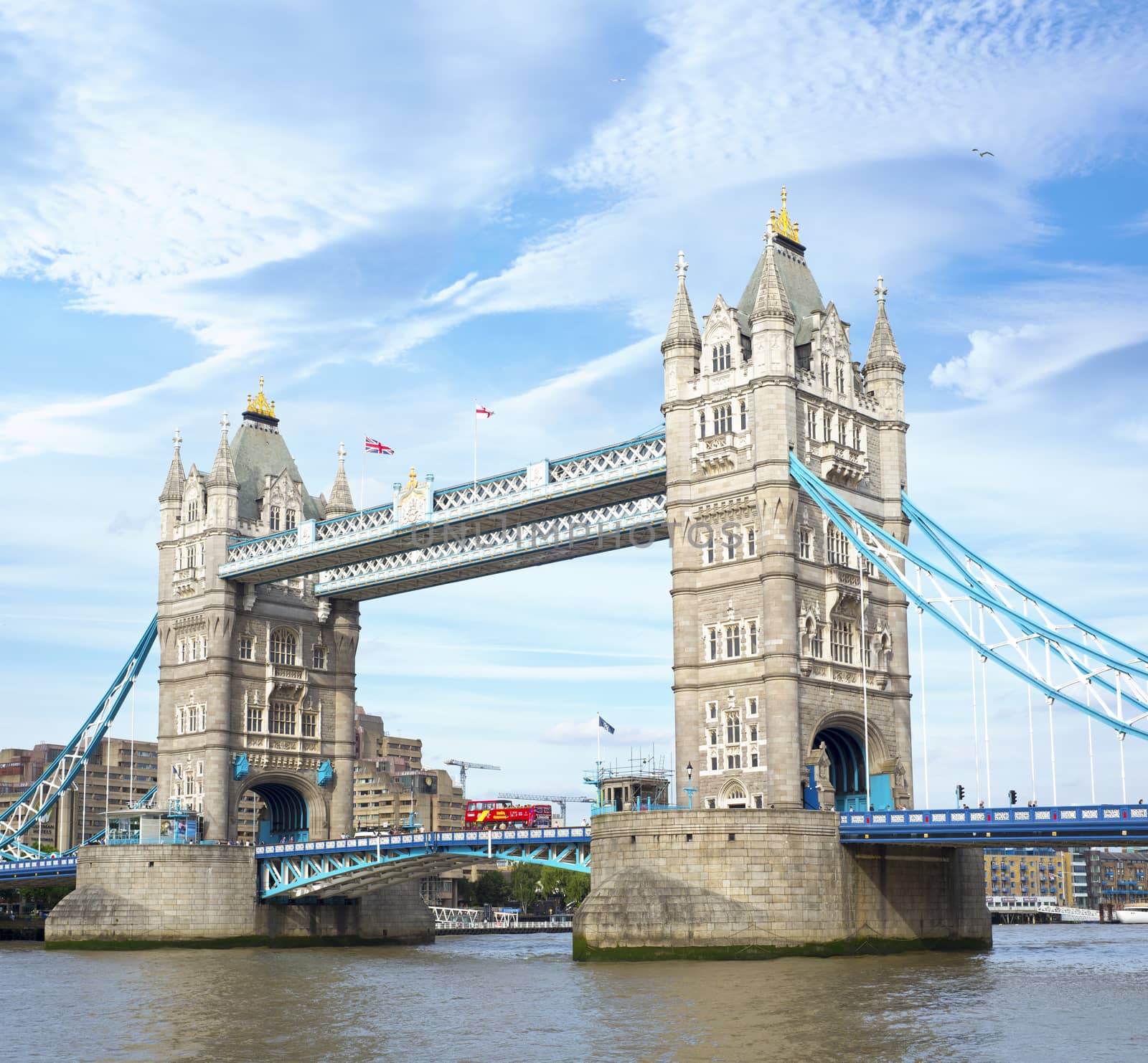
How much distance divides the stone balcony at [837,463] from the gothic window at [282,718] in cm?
4179

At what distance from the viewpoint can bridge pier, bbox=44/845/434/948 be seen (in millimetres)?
87188

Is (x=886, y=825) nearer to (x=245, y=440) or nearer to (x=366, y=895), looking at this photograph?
(x=366, y=895)

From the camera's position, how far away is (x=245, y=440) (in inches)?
4065

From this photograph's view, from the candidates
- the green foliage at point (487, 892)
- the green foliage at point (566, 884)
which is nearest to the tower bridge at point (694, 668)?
the green foliage at point (566, 884)

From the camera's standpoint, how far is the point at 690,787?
229ft

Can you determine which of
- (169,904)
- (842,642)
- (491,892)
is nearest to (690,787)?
(842,642)

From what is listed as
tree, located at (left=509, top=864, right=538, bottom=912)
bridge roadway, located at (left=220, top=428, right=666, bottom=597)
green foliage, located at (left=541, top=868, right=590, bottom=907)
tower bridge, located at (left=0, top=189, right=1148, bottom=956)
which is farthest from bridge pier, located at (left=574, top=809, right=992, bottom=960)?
tree, located at (left=509, top=864, right=538, bottom=912)

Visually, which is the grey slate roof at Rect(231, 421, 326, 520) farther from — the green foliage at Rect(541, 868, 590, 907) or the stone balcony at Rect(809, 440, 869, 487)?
Answer: the green foliage at Rect(541, 868, 590, 907)

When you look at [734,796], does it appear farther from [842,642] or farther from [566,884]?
[566,884]

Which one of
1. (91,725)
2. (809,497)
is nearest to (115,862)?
(91,725)

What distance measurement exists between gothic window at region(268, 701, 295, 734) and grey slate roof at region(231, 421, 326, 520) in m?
11.6

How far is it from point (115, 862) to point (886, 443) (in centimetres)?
4713

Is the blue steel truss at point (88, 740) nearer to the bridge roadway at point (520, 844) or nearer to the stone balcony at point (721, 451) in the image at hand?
the bridge roadway at point (520, 844)

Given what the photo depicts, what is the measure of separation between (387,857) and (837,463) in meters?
33.6
